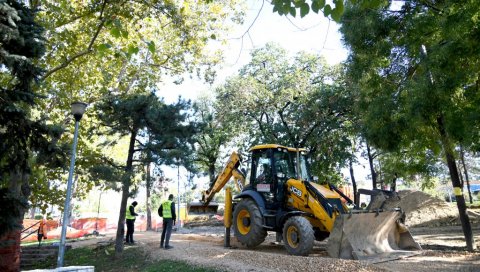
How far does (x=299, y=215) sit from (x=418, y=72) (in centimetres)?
471

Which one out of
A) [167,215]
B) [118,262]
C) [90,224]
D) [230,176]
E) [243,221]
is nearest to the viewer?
[118,262]

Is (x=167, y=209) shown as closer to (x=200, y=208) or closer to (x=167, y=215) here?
(x=167, y=215)

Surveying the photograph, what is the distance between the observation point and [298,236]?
970 cm

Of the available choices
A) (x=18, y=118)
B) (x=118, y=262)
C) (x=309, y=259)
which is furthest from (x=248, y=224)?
(x=18, y=118)

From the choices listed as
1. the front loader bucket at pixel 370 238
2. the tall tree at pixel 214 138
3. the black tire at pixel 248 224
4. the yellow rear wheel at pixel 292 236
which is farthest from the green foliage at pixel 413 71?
the tall tree at pixel 214 138

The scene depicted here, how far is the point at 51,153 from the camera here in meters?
8.11

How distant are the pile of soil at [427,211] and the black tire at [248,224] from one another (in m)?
9.13

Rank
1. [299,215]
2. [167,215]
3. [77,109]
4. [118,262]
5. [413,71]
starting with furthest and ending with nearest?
1. [167,215]
2. [118,262]
3. [299,215]
4. [77,109]
5. [413,71]

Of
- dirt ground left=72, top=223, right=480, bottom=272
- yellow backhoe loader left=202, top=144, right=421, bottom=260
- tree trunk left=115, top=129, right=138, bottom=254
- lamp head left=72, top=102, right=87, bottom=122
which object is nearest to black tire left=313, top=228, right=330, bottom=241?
yellow backhoe loader left=202, top=144, right=421, bottom=260

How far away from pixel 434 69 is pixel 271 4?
4640 mm

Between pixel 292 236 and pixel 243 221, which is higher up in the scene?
pixel 243 221

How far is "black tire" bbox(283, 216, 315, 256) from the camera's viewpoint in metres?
9.36

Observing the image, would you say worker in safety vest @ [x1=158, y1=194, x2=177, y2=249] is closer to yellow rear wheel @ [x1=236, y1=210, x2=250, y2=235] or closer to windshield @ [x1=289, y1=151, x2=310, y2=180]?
yellow rear wheel @ [x1=236, y1=210, x2=250, y2=235]

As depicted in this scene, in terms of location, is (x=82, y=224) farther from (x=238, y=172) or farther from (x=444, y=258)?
(x=444, y=258)
